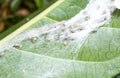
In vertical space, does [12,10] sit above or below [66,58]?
below

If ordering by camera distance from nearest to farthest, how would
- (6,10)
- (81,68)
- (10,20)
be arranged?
(81,68)
(10,20)
(6,10)

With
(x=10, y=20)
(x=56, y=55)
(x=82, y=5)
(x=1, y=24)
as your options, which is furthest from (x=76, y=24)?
(x=1, y=24)

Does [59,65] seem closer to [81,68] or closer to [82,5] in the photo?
[81,68]

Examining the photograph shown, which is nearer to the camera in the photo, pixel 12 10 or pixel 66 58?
pixel 66 58

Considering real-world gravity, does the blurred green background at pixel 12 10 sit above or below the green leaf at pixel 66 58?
below

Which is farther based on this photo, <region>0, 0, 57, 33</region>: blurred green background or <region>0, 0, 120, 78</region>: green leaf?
<region>0, 0, 57, 33</region>: blurred green background

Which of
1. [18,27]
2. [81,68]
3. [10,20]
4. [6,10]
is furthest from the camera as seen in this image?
[6,10]

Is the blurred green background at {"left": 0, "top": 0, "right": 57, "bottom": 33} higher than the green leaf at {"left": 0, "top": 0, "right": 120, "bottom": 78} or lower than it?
lower

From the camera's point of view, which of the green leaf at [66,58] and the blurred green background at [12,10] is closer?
the green leaf at [66,58]
